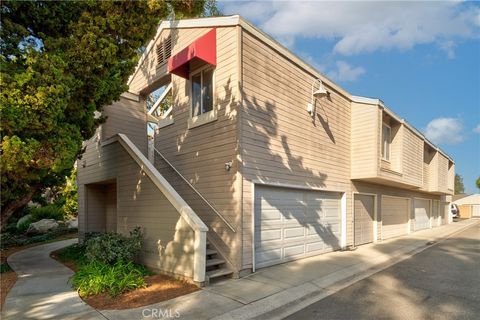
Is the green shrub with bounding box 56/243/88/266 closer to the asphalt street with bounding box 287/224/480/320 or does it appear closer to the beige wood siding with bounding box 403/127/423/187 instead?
the asphalt street with bounding box 287/224/480/320

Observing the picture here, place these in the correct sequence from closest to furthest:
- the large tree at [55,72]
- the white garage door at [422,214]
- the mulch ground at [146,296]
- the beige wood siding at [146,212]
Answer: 1. the large tree at [55,72]
2. the mulch ground at [146,296]
3. the beige wood siding at [146,212]
4. the white garage door at [422,214]

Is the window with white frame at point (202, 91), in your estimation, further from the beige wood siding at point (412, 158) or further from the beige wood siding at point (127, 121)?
the beige wood siding at point (412, 158)

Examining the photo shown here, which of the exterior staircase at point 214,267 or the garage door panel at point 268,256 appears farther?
the garage door panel at point 268,256

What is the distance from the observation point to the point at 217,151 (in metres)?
7.79

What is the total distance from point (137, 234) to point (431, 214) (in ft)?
67.3

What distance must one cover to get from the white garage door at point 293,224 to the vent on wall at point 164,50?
5.64 metres

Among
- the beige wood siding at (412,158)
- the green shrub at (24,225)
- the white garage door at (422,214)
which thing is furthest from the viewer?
the white garage door at (422,214)

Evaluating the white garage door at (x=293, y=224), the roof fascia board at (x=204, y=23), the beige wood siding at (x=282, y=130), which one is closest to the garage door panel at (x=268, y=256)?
the white garage door at (x=293, y=224)

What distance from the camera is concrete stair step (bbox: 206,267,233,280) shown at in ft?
A: 21.7

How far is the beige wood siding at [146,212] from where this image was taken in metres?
6.81

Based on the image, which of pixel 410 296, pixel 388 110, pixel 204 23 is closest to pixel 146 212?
pixel 204 23

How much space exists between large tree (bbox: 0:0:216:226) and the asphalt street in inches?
209

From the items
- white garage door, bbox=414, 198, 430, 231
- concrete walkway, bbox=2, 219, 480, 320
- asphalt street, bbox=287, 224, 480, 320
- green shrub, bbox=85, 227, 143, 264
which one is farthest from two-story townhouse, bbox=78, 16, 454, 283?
white garage door, bbox=414, 198, 430, 231

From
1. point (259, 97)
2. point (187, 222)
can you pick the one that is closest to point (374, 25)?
point (259, 97)
